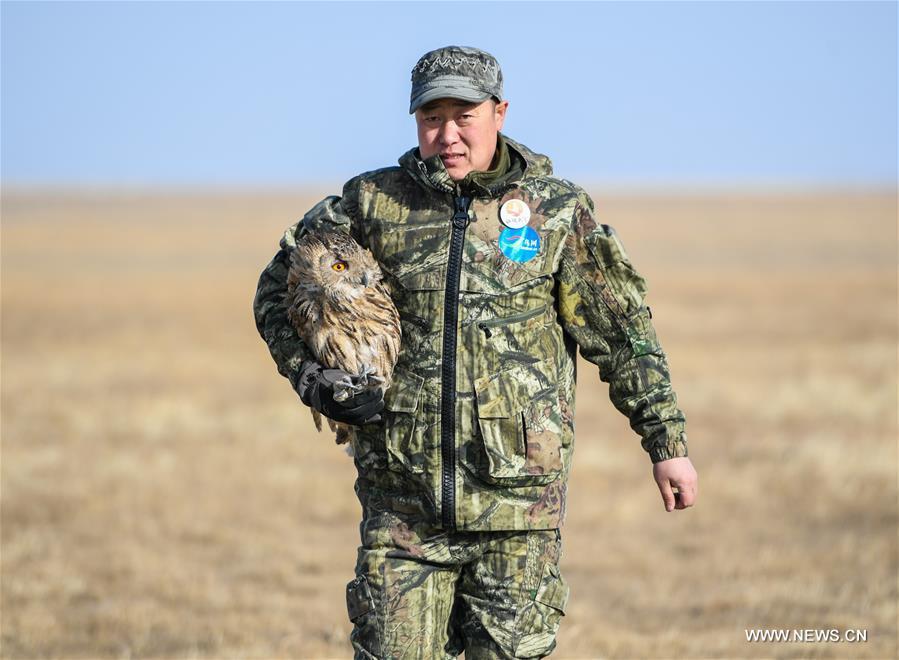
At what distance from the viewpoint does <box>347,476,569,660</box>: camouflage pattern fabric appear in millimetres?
4188

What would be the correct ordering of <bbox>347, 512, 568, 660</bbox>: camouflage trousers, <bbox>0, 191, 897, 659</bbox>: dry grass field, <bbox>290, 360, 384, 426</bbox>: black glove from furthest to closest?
<bbox>0, 191, 897, 659</bbox>: dry grass field → <bbox>347, 512, 568, 660</bbox>: camouflage trousers → <bbox>290, 360, 384, 426</bbox>: black glove

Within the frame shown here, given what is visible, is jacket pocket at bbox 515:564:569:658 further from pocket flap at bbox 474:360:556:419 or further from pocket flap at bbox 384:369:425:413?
pocket flap at bbox 384:369:425:413

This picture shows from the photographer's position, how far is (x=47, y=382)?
1736 cm

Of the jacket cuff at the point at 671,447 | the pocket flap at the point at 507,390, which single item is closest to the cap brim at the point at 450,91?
the pocket flap at the point at 507,390

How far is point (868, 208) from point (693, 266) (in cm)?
5995


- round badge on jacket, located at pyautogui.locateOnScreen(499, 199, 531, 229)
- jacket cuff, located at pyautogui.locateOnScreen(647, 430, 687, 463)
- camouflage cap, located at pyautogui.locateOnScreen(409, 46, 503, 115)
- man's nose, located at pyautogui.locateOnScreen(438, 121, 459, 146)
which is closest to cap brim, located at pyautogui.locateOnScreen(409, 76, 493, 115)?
camouflage cap, located at pyautogui.locateOnScreen(409, 46, 503, 115)

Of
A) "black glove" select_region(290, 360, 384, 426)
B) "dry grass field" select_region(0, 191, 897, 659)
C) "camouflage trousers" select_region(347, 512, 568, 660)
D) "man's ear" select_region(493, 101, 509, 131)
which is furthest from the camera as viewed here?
"dry grass field" select_region(0, 191, 897, 659)

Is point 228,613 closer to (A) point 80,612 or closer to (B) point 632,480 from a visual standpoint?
(A) point 80,612

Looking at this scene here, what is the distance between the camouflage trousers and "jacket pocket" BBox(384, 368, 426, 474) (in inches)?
8.1

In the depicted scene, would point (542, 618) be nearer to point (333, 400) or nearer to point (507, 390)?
point (507, 390)

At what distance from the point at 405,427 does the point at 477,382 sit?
277 mm

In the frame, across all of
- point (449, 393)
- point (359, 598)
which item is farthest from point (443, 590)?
→ point (449, 393)

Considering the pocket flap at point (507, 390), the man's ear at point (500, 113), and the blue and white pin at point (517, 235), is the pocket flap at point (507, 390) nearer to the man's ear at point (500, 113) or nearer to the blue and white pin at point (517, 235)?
the blue and white pin at point (517, 235)

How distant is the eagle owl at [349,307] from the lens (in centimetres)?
421
